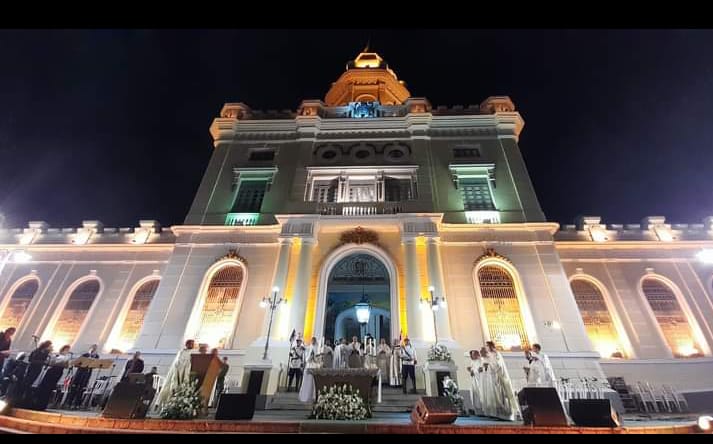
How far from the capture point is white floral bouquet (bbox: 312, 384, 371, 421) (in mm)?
6848

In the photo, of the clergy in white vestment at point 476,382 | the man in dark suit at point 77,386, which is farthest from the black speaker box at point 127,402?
the clergy in white vestment at point 476,382

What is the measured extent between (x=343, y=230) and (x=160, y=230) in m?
10.1

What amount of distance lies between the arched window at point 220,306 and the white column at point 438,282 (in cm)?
826

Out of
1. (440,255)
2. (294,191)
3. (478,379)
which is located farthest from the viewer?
(294,191)

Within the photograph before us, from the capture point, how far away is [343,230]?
15.4m

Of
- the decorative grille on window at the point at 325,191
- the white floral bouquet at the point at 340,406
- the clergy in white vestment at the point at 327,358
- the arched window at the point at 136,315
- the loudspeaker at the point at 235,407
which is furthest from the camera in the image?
the decorative grille on window at the point at 325,191

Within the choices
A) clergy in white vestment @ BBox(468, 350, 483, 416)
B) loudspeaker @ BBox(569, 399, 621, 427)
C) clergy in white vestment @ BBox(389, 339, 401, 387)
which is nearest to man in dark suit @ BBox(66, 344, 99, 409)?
clergy in white vestment @ BBox(389, 339, 401, 387)

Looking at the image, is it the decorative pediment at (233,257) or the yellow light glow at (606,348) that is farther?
the decorative pediment at (233,257)

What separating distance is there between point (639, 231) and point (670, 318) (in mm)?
4186

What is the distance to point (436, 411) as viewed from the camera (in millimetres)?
5727

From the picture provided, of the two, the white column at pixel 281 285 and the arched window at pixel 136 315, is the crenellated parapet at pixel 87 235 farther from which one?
the white column at pixel 281 285

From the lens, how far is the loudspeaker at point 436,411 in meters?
5.68
